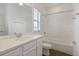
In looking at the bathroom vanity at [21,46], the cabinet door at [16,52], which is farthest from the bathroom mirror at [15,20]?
the cabinet door at [16,52]

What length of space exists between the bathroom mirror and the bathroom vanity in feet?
0.46

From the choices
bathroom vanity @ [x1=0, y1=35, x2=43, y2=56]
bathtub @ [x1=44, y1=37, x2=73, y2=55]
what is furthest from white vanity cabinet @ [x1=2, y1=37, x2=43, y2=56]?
bathtub @ [x1=44, y1=37, x2=73, y2=55]

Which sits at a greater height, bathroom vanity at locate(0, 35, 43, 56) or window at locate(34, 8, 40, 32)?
window at locate(34, 8, 40, 32)

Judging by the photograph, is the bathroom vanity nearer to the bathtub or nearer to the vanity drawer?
the vanity drawer

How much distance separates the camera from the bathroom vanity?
0.98 m

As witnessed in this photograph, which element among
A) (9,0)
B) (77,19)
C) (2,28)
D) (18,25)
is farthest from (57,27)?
(2,28)

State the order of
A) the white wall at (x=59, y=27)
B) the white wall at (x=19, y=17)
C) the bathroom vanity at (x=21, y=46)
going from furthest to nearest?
the white wall at (x=19, y=17) → the white wall at (x=59, y=27) → the bathroom vanity at (x=21, y=46)

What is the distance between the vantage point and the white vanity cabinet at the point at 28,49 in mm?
1055

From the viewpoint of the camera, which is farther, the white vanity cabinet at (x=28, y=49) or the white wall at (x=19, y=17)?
the white wall at (x=19, y=17)

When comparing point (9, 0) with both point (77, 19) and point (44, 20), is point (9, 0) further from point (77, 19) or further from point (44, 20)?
point (77, 19)

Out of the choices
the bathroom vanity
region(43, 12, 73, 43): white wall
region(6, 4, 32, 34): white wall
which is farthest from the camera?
region(6, 4, 32, 34): white wall

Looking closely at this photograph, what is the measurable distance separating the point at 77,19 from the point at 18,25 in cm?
78

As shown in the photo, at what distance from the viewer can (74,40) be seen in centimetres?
117

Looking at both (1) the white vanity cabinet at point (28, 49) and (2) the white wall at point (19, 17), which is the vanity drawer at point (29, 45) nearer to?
(1) the white vanity cabinet at point (28, 49)
